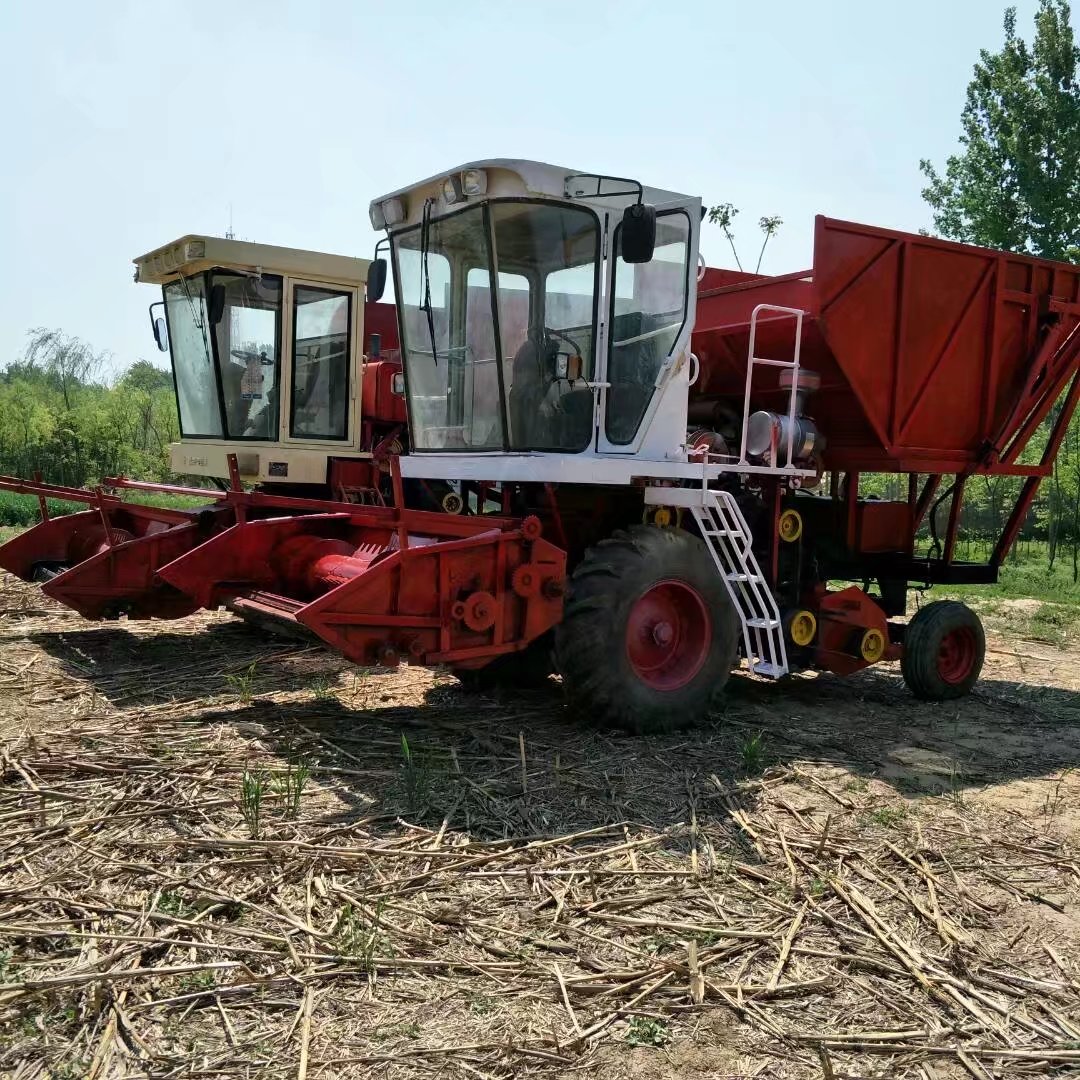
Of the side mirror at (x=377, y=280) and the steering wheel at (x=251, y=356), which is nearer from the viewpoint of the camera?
the side mirror at (x=377, y=280)

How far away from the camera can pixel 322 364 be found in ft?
30.1

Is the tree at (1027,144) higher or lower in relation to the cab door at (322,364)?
higher

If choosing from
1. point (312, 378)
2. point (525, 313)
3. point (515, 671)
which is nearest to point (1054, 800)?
point (515, 671)

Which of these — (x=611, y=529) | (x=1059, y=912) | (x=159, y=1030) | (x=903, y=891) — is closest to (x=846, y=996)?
(x=903, y=891)

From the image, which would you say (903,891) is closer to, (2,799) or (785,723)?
(785,723)

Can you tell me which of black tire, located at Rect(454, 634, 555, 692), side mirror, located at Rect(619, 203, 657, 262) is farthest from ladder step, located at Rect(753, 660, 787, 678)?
side mirror, located at Rect(619, 203, 657, 262)

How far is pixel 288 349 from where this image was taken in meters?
8.94

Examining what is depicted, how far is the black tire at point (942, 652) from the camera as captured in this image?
23.4 ft

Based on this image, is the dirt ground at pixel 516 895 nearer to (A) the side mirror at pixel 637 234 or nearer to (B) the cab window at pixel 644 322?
(B) the cab window at pixel 644 322

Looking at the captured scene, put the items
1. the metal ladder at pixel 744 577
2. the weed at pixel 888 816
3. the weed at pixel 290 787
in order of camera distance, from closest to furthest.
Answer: the weed at pixel 290 787 → the weed at pixel 888 816 → the metal ladder at pixel 744 577

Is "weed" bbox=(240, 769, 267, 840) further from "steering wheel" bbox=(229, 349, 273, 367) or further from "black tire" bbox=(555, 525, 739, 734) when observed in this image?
"steering wheel" bbox=(229, 349, 273, 367)

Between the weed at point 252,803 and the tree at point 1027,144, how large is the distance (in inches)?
922

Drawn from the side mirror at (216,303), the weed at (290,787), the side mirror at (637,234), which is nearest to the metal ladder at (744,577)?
the side mirror at (637,234)

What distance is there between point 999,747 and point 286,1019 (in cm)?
460
